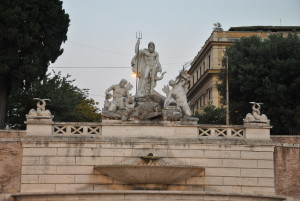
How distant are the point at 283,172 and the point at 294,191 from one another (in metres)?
1.03

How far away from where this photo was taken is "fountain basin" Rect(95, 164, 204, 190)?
1200 inches

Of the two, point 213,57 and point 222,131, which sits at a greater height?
point 213,57

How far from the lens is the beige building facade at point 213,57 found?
195ft

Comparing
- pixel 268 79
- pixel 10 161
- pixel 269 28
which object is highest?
pixel 269 28

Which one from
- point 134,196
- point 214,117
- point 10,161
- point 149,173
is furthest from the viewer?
point 214,117

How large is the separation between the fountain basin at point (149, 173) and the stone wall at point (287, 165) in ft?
12.6

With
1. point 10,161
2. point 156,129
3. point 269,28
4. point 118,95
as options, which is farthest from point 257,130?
point 269,28

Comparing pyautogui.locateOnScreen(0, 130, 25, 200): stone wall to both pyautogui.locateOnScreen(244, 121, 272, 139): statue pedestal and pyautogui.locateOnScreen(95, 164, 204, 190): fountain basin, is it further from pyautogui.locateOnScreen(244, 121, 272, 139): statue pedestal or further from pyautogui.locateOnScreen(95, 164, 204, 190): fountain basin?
pyautogui.locateOnScreen(244, 121, 272, 139): statue pedestal

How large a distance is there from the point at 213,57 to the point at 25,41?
25902 mm

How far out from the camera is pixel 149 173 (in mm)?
30719

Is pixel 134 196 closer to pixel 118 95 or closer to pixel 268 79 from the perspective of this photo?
pixel 118 95

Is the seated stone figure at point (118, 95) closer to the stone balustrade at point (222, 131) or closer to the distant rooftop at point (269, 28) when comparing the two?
the stone balustrade at point (222, 131)

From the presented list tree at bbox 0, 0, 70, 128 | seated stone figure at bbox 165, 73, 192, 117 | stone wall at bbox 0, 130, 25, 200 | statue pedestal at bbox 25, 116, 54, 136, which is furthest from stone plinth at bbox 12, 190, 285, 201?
tree at bbox 0, 0, 70, 128

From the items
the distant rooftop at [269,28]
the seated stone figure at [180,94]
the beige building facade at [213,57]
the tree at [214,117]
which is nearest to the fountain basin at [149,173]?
the seated stone figure at [180,94]
